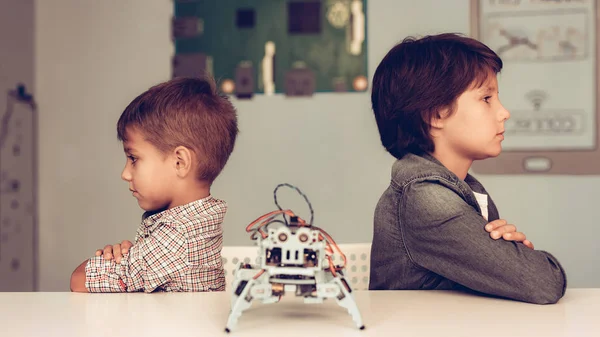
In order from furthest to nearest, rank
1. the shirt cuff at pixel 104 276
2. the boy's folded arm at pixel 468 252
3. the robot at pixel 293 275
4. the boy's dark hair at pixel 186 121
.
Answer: the boy's dark hair at pixel 186 121 < the shirt cuff at pixel 104 276 < the boy's folded arm at pixel 468 252 < the robot at pixel 293 275

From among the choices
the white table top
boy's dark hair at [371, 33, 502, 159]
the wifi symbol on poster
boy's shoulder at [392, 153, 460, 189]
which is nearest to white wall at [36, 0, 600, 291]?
the wifi symbol on poster

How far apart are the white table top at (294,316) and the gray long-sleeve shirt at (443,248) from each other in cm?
3

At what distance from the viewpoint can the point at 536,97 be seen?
239 centimetres

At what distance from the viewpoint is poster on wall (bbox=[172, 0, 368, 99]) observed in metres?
2.48

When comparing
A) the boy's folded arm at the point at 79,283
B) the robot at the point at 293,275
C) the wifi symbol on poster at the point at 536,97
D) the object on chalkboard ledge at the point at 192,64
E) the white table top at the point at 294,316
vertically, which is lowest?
the boy's folded arm at the point at 79,283

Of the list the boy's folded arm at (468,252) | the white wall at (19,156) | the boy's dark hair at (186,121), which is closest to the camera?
the boy's folded arm at (468,252)

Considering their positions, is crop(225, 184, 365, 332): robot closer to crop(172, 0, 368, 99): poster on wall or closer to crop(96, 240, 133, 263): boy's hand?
crop(96, 240, 133, 263): boy's hand

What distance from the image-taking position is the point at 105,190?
263 centimetres

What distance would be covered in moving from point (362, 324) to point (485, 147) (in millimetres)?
595

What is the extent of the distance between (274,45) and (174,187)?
1444mm

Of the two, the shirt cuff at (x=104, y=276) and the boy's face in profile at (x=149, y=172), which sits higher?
the boy's face in profile at (x=149, y=172)

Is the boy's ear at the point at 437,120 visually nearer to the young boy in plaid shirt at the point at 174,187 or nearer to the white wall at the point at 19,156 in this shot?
the young boy in plaid shirt at the point at 174,187

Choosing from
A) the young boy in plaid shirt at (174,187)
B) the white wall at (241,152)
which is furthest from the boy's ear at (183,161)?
the white wall at (241,152)

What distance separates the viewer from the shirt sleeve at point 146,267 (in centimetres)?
102
